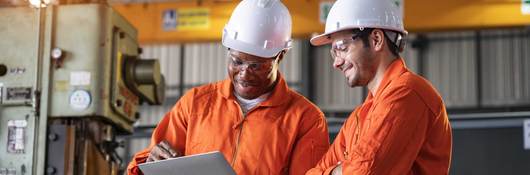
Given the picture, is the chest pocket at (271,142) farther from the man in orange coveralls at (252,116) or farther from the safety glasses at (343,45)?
the safety glasses at (343,45)

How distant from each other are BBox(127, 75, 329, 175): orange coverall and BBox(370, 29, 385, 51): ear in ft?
2.52

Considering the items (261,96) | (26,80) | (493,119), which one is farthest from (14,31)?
(493,119)

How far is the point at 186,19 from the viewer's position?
9367mm

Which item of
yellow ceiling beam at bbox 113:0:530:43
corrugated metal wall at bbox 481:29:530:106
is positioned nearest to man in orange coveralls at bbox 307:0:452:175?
yellow ceiling beam at bbox 113:0:530:43

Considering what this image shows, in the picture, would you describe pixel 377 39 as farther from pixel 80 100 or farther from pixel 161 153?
pixel 80 100

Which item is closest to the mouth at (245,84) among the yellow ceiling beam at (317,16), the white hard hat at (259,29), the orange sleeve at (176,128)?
the white hard hat at (259,29)

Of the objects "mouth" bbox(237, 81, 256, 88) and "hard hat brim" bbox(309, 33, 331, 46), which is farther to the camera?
"mouth" bbox(237, 81, 256, 88)

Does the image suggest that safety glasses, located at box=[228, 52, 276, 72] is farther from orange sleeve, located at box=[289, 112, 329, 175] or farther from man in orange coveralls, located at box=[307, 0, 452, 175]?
man in orange coveralls, located at box=[307, 0, 452, 175]

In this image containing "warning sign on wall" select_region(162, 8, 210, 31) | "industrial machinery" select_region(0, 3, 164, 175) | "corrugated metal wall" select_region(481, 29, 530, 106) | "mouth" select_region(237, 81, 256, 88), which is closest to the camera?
"mouth" select_region(237, 81, 256, 88)

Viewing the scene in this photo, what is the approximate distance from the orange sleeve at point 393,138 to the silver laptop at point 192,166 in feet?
1.93

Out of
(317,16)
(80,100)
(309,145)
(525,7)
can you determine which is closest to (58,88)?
(80,100)

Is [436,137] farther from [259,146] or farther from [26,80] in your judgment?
[26,80]

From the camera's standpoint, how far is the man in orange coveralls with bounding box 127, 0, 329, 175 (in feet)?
12.3

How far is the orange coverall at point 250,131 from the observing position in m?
3.75
